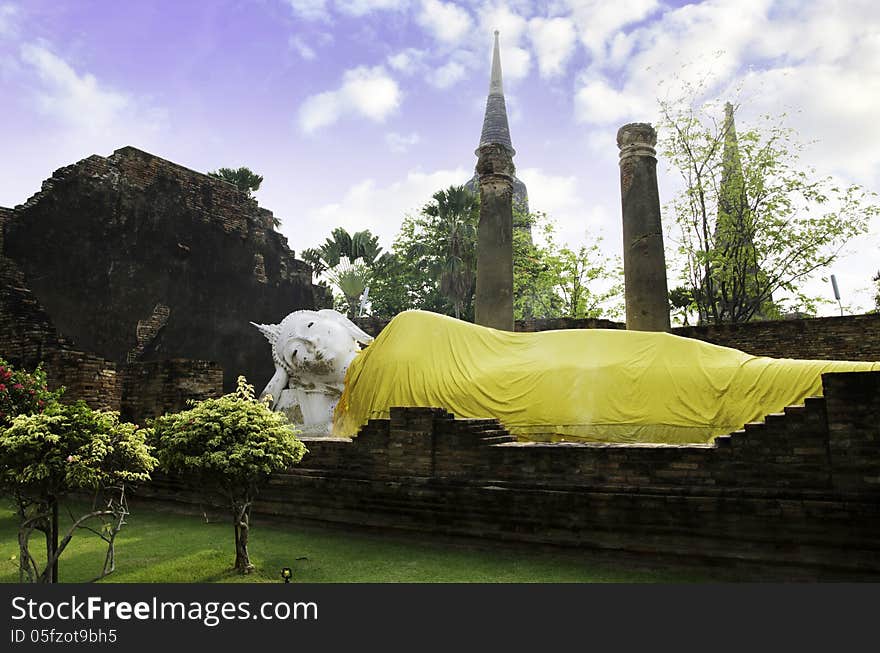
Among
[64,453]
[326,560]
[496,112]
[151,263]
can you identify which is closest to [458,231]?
[151,263]

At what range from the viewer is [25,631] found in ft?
11.8

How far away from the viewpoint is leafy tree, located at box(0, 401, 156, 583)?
13.5 ft

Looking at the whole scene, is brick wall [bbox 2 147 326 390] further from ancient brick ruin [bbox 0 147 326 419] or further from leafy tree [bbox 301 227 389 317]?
leafy tree [bbox 301 227 389 317]

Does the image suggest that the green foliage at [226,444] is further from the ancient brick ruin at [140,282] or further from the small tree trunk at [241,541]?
the ancient brick ruin at [140,282]

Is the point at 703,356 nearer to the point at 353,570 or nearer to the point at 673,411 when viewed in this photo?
the point at 673,411

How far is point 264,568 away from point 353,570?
2.53 ft

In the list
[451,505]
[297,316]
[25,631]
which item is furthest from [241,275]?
[25,631]

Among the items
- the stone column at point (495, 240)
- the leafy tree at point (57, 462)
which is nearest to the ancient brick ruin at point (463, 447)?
the leafy tree at point (57, 462)

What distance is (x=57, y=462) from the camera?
163 inches

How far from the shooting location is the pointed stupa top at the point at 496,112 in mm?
48969

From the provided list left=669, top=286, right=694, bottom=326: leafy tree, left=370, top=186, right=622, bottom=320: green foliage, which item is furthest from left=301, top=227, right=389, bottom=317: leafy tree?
left=669, top=286, right=694, bottom=326: leafy tree

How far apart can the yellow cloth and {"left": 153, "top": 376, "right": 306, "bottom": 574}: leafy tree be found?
2687mm

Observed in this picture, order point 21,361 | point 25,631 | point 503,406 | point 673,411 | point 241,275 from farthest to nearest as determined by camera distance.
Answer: point 241,275 < point 21,361 < point 503,406 < point 673,411 < point 25,631

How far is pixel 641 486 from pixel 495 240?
7178 millimetres
